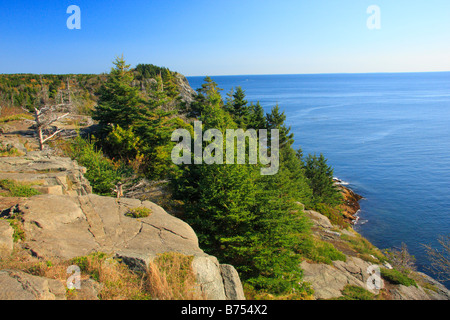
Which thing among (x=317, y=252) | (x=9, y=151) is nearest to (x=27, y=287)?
(x=9, y=151)

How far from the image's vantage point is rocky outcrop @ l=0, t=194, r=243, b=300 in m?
7.69

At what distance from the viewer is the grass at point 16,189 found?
10984 millimetres

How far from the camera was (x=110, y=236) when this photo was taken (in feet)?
30.5

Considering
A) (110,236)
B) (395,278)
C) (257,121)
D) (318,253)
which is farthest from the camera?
(257,121)

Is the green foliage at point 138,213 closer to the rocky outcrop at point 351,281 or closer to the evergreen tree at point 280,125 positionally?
the rocky outcrop at point 351,281

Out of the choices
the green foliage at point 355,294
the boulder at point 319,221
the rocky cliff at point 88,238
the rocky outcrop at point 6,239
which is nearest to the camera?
the rocky cliff at point 88,238

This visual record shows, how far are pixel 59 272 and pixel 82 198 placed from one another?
532cm

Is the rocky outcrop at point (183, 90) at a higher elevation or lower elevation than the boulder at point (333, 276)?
higher

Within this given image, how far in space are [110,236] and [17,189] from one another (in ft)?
17.8

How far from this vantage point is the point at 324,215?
33594 millimetres

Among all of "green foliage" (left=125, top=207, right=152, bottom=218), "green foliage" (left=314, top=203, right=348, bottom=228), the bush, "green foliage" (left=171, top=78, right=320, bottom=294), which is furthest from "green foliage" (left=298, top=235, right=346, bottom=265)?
"green foliage" (left=314, top=203, right=348, bottom=228)

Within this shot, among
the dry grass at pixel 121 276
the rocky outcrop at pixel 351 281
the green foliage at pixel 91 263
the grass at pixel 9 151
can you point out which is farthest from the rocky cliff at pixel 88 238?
the rocky outcrop at pixel 351 281

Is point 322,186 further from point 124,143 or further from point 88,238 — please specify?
point 88,238
